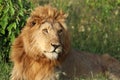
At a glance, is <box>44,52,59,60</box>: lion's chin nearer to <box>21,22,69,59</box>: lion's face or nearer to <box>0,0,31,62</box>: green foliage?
<box>21,22,69,59</box>: lion's face

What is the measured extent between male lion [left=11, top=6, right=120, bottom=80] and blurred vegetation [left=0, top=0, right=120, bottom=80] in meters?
0.82

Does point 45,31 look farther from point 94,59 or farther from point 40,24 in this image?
point 94,59

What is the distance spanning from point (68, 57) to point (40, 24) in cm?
80

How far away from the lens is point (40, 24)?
6.50m

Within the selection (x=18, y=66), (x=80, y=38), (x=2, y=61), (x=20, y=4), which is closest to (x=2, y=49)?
(x=2, y=61)

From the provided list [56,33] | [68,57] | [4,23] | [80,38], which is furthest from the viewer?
[80,38]

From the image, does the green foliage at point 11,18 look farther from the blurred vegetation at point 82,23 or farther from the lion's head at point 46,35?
the lion's head at point 46,35

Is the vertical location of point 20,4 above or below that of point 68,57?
above

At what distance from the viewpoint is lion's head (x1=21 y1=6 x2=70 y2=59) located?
247 inches

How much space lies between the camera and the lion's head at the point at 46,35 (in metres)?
6.26

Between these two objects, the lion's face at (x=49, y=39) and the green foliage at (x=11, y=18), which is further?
the green foliage at (x=11, y=18)

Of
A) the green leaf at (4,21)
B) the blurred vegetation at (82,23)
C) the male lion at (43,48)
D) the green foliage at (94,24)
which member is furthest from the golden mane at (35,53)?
the green foliage at (94,24)

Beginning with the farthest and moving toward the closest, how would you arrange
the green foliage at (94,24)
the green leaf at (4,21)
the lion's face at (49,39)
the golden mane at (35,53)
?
the green foliage at (94,24) < the green leaf at (4,21) < the golden mane at (35,53) < the lion's face at (49,39)

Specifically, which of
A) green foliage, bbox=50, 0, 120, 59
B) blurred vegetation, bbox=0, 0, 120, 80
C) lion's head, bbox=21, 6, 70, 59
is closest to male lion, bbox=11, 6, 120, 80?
lion's head, bbox=21, 6, 70, 59
